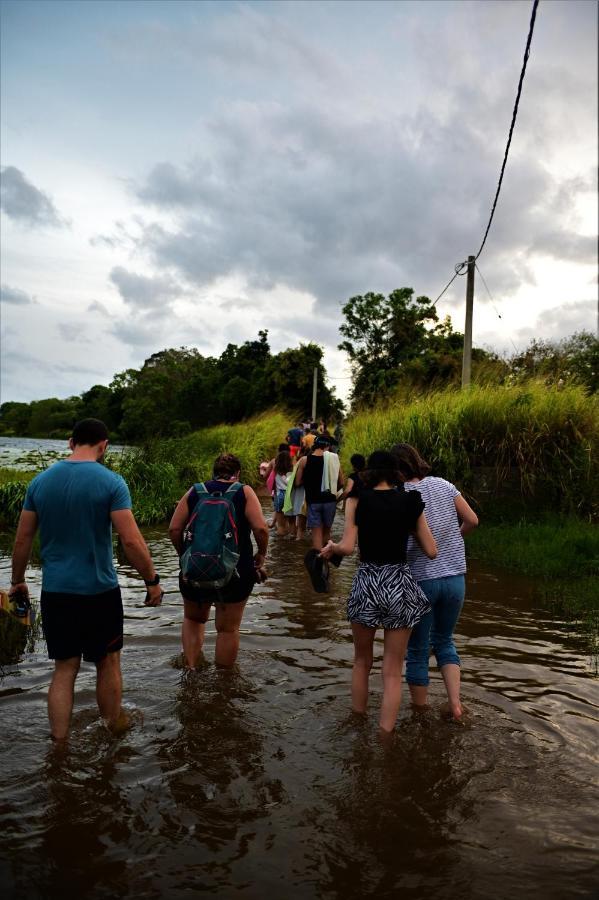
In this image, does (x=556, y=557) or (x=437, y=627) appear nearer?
(x=437, y=627)

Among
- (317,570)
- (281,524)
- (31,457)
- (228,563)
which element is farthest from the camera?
(31,457)

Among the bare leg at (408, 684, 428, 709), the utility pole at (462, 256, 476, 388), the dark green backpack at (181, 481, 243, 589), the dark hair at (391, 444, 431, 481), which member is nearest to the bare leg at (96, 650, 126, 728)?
the dark green backpack at (181, 481, 243, 589)

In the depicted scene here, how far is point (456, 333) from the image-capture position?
51.3 meters

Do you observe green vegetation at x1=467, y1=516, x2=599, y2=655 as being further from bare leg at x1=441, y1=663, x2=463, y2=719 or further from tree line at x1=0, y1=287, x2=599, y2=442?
tree line at x1=0, y1=287, x2=599, y2=442

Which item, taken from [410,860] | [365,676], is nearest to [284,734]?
[365,676]

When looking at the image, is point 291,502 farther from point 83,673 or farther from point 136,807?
point 136,807

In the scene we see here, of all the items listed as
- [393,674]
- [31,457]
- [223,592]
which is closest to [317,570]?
[223,592]

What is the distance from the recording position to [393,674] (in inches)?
183

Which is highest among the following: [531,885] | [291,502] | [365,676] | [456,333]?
[456,333]

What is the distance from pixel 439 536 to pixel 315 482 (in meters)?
6.08

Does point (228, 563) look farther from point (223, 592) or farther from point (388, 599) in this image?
point (388, 599)

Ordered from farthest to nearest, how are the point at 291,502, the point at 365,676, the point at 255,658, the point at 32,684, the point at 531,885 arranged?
the point at 291,502 → the point at 255,658 → the point at 32,684 → the point at 365,676 → the point at 531,885

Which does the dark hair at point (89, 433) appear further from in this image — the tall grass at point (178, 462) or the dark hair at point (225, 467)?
the tall grass at point (178, 462)

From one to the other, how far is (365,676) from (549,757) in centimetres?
130
